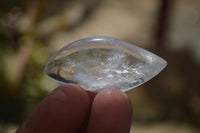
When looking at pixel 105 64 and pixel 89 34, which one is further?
pixel 89 34

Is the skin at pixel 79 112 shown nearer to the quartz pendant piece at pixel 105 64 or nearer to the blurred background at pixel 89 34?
the quartz pendant piece at pixel 105 64

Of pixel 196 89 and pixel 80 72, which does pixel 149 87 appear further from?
pixel 80 72

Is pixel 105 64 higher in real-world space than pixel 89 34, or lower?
higher

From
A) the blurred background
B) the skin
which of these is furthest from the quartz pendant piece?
the blurred background

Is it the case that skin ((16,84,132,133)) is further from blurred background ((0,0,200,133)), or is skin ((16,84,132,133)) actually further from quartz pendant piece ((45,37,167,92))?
blurred background ((0,0,200,133))

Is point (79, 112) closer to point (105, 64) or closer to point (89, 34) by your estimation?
point (105, 64)

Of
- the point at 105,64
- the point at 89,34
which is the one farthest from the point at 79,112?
the point at 89,34
